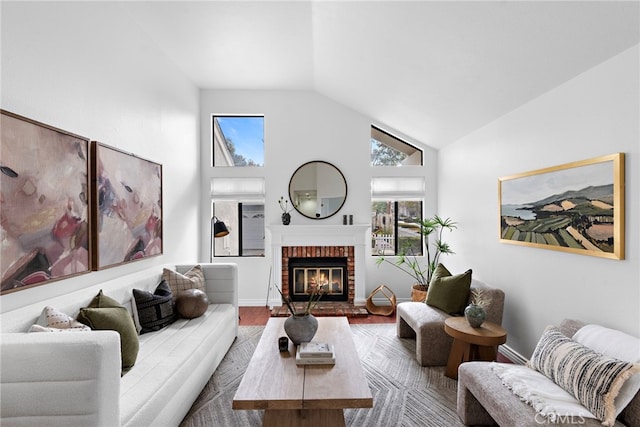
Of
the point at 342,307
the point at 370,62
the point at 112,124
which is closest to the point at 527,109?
the point at 370,62

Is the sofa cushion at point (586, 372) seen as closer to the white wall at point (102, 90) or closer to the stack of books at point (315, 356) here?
the stack of books at point (315, 356)

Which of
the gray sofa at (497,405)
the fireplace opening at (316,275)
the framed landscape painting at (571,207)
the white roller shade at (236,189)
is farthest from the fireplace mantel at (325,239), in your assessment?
the gray sofa at (497,405)

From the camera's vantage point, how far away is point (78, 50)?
7.93 ft

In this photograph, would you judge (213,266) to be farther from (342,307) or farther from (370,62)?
(370,62)

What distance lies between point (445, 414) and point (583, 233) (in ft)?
5.08

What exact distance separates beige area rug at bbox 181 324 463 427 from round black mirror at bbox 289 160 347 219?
2109mm

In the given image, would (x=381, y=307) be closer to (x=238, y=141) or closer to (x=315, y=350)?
(x=315, y=350)

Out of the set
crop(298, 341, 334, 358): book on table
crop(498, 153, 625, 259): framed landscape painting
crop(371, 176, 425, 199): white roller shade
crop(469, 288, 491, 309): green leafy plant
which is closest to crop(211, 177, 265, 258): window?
crop(371, 176, 425, 199): white roller shade

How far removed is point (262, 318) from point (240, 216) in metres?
1.58

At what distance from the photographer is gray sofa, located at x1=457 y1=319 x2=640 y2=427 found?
1.58m

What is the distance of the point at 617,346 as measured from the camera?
1.81m

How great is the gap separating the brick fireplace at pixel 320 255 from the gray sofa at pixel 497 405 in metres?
2.76

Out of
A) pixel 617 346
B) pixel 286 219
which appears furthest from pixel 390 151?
pixel 617 346

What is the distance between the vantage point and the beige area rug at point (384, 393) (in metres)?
2.23
